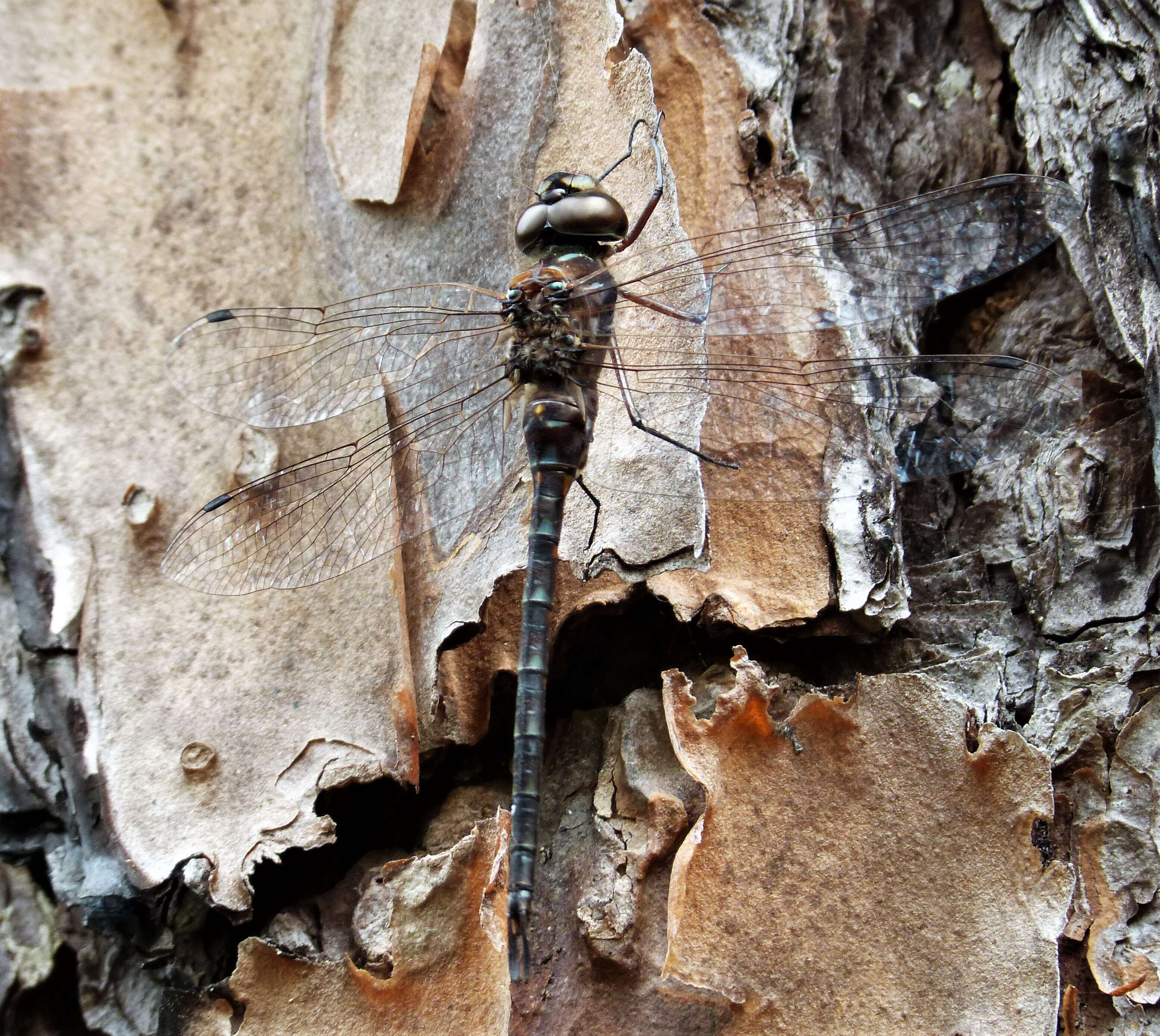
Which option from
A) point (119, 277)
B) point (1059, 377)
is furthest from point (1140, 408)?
point (119, 277)

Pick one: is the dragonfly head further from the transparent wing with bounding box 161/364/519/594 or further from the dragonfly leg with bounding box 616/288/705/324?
the transparent wing with bounding box 161/364/519/594

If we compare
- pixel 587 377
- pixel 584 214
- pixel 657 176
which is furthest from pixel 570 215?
pixel 587 377

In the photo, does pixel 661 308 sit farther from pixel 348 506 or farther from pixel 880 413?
pixel 348 506

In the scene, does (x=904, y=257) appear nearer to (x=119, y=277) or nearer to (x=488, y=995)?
(x=488, y=995)

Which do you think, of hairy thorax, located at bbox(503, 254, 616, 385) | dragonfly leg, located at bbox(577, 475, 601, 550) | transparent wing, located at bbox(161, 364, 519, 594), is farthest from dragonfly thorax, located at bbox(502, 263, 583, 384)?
dragonfly leg, located at bbox(577, 475, 601, 550)

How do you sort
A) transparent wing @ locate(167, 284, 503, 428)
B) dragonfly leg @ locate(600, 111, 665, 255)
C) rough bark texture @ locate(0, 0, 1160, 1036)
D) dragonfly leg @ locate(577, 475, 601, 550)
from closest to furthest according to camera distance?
rough bark texture @ locate(0, 0, 1160, 1036), dragonfly leg @ locate(577, 475, 601, 550), dragonfly leg @ locate(600, 111, 665, 255), transparent wing @ locate(167, 284, 503, 428)
